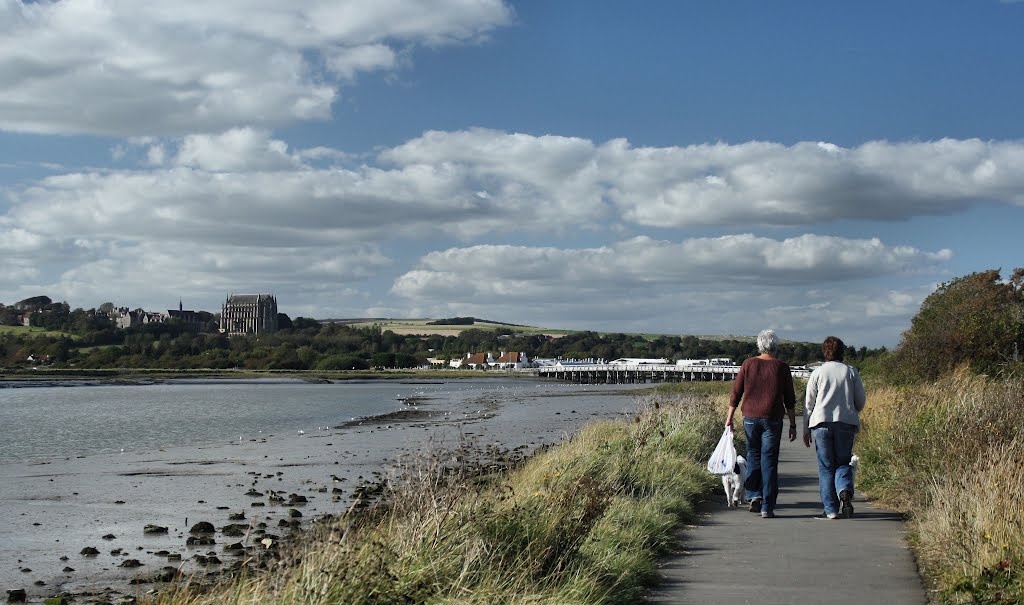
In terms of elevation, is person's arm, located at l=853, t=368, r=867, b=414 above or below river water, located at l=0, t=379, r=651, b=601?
above

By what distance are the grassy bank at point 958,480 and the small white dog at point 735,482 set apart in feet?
6.12

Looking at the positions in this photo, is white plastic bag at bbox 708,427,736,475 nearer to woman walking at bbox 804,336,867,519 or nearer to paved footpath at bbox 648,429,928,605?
paved footpath at bbox 648,429,928,605

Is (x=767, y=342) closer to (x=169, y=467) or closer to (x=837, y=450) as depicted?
(x=837, y=450)

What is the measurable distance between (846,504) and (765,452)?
1.08 metres

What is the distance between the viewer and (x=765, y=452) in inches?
444

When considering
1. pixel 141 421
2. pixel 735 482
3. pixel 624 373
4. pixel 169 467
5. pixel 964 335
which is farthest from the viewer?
pixel 624 373

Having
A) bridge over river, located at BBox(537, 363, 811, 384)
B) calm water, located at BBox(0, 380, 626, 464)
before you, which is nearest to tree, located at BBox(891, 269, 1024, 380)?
calm water, located at BBox(0, 380, 626, 464)

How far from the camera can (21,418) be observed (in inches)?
2002

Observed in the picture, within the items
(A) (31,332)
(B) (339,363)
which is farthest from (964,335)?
(A) (31,332)

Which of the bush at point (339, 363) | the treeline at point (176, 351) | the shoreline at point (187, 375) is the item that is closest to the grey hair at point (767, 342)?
the shoreline at point (187, 375)

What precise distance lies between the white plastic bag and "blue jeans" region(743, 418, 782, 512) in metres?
0.23

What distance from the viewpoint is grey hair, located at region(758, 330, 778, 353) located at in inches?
453

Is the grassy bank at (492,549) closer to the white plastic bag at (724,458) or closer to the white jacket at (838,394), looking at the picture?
the white plastic bag at (724,458)

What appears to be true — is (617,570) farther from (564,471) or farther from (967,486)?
(564,471)
